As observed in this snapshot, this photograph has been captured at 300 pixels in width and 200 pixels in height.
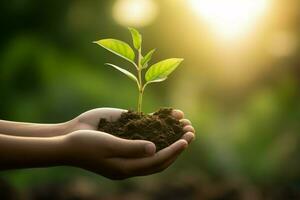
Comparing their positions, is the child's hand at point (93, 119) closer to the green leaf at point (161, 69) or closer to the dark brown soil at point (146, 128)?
the dark brown soil at point (146, 128)

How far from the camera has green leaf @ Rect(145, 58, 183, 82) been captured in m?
2.31

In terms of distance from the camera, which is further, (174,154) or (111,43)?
(111,43)

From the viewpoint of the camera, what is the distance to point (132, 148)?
193cm

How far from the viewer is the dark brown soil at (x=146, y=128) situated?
2162 millimetres

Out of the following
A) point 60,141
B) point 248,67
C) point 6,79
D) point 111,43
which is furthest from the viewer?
point 248,67

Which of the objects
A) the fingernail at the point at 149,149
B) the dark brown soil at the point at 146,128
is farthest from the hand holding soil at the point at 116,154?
the dark brown soil at the point at 146,128

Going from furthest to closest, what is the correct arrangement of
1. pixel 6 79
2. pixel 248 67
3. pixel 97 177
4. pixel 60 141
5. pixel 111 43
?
1. pixel 248 67
2. pixel 6 79
3. pixel 97 177
4. pixel 111 43
5. pixel 60 141

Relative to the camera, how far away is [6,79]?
650 centimetres

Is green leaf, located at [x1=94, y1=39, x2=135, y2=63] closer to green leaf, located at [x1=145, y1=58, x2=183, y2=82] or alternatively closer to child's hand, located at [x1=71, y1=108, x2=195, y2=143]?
green leaf, located at [x1=145, y1=58, x2=183, y2=82]

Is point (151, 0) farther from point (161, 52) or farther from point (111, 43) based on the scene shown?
point (111, 43)

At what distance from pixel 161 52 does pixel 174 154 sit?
5.20 m

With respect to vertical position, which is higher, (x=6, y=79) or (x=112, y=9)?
(x=112, y=9)

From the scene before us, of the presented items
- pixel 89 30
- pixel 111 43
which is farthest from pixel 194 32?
pixel 111 43

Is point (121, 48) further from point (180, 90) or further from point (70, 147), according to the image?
point (180, 90)
